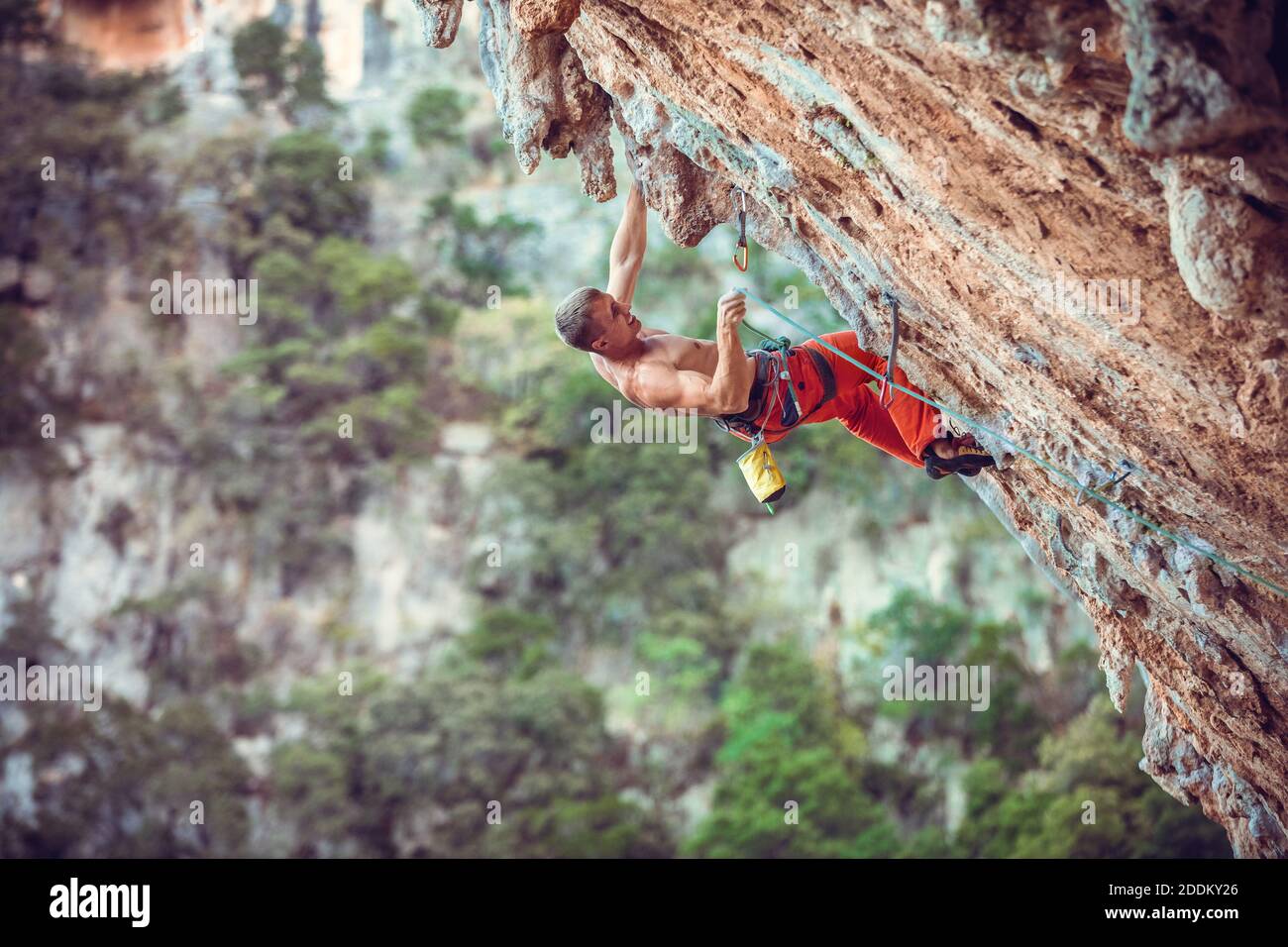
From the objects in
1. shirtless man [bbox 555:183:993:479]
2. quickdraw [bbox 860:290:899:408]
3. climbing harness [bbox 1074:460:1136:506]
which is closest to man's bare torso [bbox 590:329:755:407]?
shirtless man [bbox 555:183:993:479]

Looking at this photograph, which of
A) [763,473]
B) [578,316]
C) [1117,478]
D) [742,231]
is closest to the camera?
[1117,478]

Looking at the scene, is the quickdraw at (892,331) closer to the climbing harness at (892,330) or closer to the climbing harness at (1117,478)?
the climbing harness at (892,330)

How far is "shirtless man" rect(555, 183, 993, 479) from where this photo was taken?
13.0 ft

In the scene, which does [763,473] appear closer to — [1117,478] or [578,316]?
[578,316]

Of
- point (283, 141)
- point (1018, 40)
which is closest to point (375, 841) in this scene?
point (283, 141)

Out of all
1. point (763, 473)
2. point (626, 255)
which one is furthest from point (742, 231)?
point (763, 473)

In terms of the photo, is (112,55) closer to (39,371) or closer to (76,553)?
(39,371)

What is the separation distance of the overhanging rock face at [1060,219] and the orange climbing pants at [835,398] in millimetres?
179

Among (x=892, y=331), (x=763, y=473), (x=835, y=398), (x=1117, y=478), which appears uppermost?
(x=892, y=331)

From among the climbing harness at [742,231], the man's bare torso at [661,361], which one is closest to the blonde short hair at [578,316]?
the man's bare torso at [661,361]

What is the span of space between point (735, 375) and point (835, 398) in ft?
1.83

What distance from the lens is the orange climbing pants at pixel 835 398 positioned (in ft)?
14.0

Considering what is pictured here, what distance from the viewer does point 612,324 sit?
156 inches
